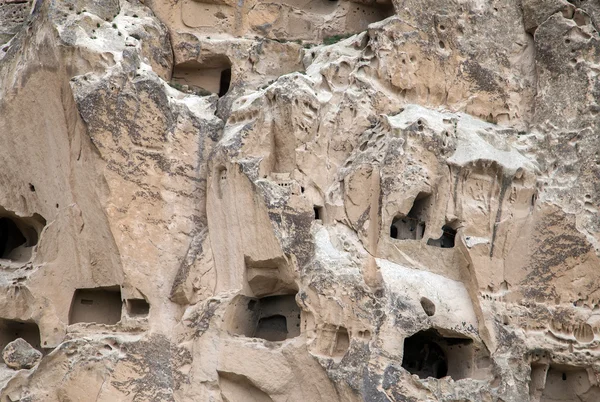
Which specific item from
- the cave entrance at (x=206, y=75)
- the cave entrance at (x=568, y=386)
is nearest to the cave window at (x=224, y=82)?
the cave entrance at (x=206, y=75)

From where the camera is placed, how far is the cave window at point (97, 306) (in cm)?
1586

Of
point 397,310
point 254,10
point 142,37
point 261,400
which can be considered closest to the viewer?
point 397,310

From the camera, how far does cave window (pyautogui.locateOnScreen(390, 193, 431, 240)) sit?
15016 mm

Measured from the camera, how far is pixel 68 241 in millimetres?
15688

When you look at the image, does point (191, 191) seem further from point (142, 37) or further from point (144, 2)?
point (144, 2)

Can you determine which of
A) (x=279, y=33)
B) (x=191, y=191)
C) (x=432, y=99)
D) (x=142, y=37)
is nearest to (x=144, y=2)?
(x=142, y=37)

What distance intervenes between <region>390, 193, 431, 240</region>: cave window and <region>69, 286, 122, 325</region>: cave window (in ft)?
14.3

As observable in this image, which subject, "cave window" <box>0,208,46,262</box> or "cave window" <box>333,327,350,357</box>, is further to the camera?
"cave window" <box>0,208,46,262</box>

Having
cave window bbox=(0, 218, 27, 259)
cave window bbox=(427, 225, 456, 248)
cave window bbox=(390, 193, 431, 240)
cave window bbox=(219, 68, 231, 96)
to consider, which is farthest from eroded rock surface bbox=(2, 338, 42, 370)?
cave window bbox=(427, 225, 456, 248)

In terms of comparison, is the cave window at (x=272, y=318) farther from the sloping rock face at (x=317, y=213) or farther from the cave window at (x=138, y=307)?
the cave window at (x=138, y=307)

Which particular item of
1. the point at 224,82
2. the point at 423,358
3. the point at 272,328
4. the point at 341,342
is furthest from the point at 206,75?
the point at 423,358

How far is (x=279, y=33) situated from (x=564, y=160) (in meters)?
5.64

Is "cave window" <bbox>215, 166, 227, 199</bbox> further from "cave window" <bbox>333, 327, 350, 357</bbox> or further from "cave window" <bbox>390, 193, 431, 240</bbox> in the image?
"cave window" <bbox>333, 327, 350, 357</bbox>

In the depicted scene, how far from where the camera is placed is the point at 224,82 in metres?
18.2
